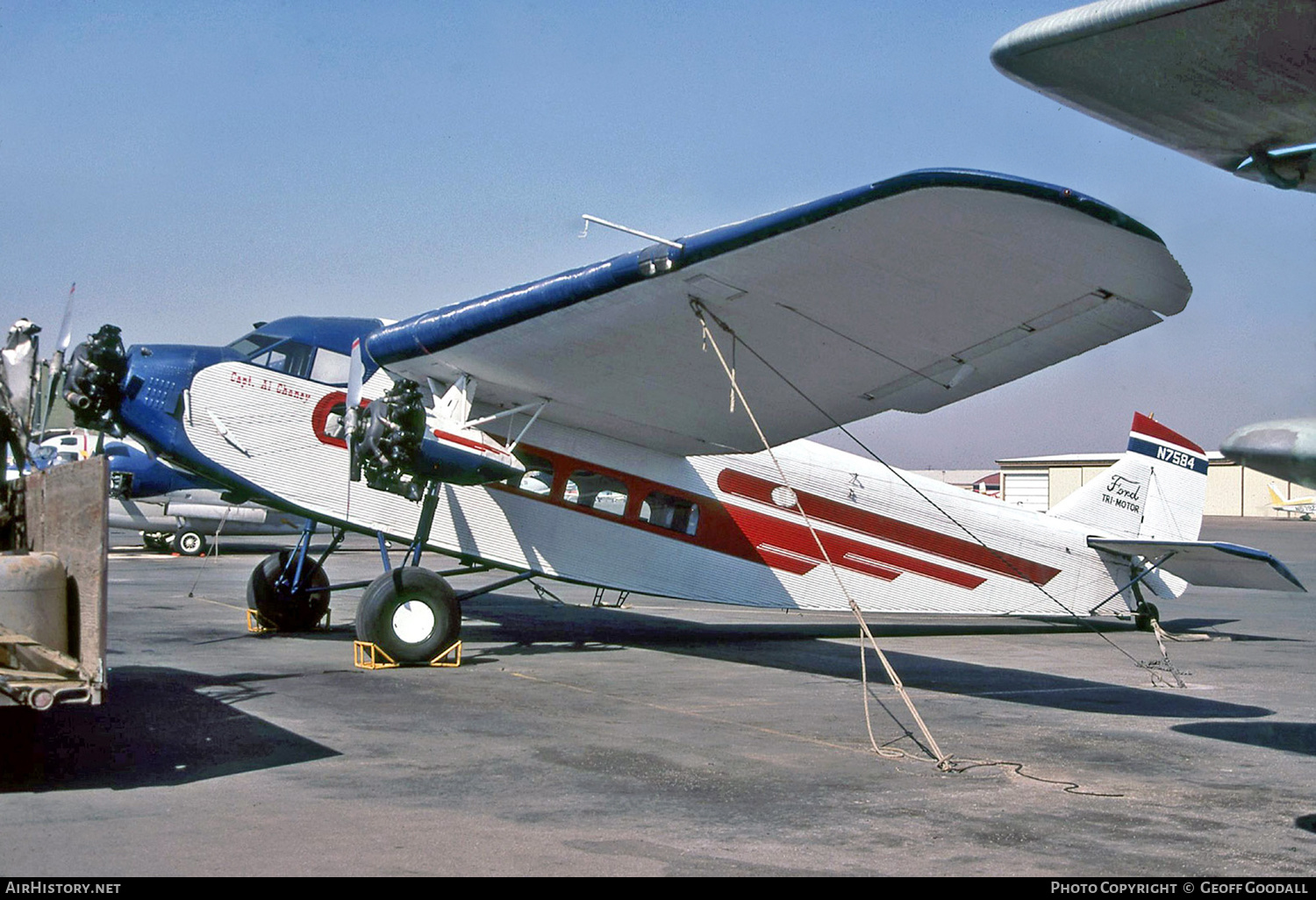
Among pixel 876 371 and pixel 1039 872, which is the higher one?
pixel 876 371

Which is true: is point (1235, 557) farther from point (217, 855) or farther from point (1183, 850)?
point (217, 855)

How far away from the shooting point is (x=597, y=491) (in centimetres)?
1319

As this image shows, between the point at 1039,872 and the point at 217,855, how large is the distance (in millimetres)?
3495

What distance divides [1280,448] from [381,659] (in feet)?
30.5

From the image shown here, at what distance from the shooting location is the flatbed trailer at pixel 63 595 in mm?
5930

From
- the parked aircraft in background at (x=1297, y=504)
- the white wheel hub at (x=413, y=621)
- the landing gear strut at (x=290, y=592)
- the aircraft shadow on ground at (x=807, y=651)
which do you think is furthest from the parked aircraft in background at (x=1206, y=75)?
the parked aircraft in background at (x=1297, y=504)

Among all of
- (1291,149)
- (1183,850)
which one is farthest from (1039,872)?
(1291,149)

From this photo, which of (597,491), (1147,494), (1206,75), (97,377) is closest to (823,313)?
(597,491)

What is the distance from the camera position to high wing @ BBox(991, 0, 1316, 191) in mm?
3502

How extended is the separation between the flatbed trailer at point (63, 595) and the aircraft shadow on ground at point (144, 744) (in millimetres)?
719

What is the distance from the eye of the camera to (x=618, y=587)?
43.9ft

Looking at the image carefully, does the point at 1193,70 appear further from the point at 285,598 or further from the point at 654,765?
the point at 285,598

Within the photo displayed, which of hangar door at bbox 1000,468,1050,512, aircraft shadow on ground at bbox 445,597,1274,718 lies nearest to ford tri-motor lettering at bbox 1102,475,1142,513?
aircraft shadow on ground at bbox 445,597,1274,718

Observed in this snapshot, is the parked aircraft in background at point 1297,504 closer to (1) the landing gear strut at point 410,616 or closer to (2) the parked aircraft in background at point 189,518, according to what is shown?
(2) the parked aircraft in background at point 189,518
